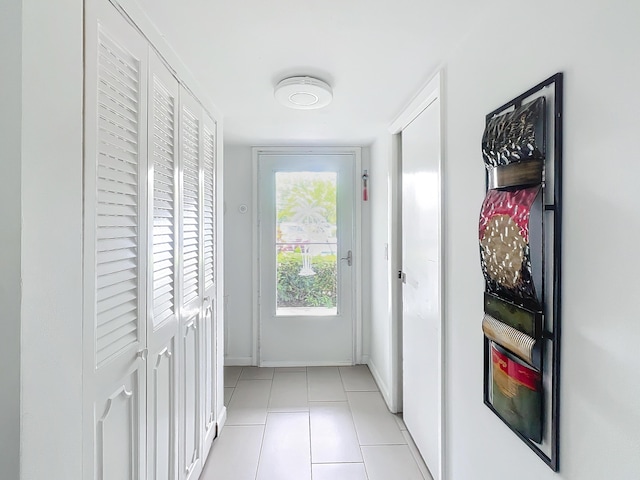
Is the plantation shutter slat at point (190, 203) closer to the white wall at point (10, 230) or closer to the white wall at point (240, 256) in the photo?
the white wall at point (10, 230)

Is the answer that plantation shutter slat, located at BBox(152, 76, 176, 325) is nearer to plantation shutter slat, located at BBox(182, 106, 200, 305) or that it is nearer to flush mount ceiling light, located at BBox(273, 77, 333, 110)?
plantation shutter slat, located at BBox(182, 106, 200, 305)

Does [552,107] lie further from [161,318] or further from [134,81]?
[161,318]

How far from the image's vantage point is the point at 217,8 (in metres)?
1.19

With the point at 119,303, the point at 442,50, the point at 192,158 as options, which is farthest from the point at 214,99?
the point at 119,303

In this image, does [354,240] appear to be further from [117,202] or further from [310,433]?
[117,202]

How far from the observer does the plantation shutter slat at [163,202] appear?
1.34m

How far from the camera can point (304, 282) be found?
133 inches

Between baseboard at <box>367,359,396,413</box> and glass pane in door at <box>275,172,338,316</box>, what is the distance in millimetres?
619

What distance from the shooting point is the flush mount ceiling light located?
1725 mm

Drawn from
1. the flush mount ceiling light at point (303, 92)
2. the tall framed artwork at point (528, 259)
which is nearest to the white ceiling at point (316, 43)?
the flush mount ceiling light at point (303, 92)

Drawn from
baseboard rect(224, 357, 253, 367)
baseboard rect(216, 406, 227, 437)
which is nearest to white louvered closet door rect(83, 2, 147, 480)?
baseboard rect(216, 406, 227, 437)

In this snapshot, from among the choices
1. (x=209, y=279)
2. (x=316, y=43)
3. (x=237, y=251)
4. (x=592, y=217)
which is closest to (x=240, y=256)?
(x=237, y=251)

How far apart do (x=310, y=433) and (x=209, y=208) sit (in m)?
1.64

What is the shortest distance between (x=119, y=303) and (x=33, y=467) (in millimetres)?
460
